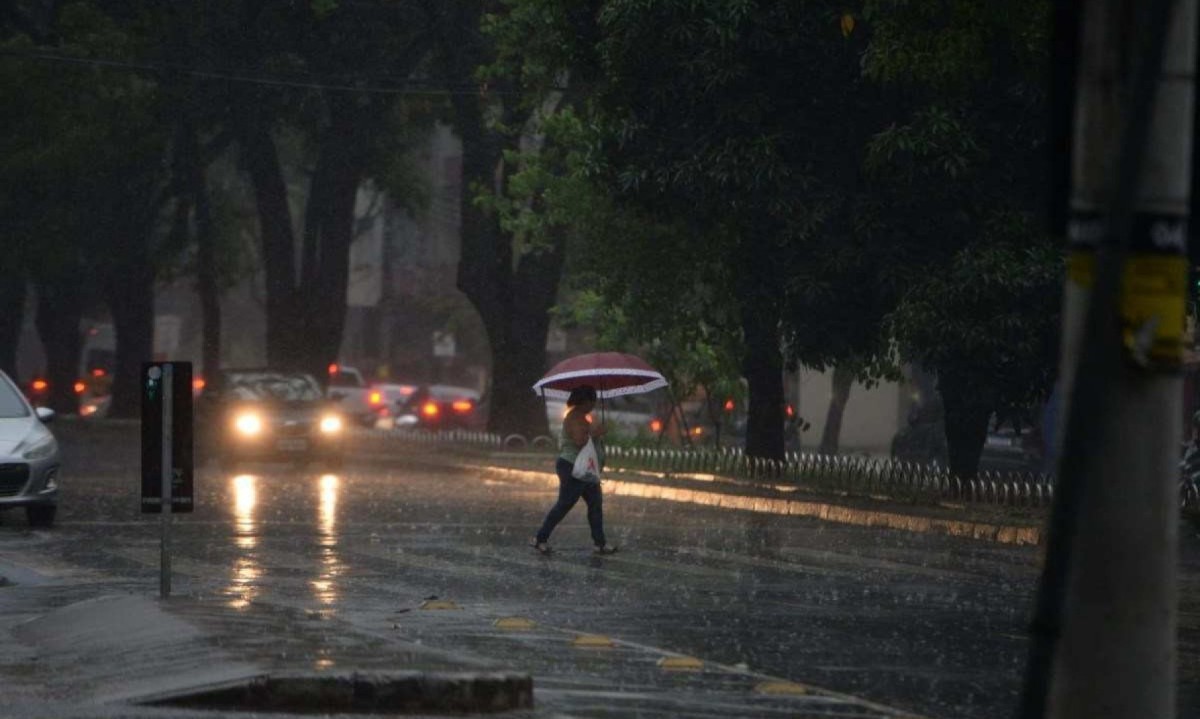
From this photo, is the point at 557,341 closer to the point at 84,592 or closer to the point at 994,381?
the point at 994,381

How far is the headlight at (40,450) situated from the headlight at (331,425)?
50.1 feet

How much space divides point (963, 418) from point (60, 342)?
3867 centimetres

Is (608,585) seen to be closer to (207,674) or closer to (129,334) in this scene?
(207,674)

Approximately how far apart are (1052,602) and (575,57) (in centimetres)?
2610

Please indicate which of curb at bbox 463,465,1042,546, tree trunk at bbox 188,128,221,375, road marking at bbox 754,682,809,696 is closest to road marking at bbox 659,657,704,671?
road marking at bbox 754,682,809,696

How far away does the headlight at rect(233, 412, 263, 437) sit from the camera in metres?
39.2

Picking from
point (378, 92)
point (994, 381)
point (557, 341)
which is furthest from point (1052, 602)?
point (557, 341)

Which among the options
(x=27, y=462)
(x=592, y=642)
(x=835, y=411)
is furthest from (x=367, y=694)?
(x=835, y=411)

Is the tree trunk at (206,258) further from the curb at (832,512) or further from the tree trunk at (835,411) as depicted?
the curb at (832,512)

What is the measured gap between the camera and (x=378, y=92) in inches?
1863

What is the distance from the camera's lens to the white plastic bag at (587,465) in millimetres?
20891

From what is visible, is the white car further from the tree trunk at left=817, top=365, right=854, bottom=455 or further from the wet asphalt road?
the tree trunk at left=817, top=365, right=854, bottom=455

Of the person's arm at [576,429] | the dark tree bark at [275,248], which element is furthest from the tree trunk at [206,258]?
the person's arm at [576,429]

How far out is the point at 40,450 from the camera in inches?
922
